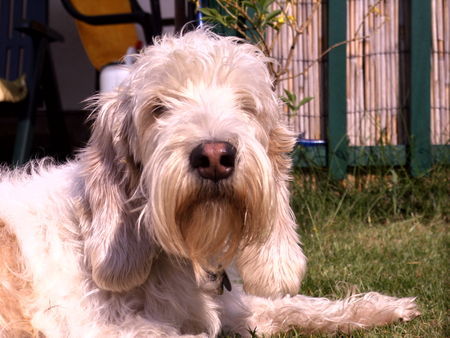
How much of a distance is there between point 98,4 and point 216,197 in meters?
5.11

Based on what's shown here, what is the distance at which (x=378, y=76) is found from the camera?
4996mm

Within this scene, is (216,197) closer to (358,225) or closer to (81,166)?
(81,166)

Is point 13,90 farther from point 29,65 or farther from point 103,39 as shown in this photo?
point 103,39

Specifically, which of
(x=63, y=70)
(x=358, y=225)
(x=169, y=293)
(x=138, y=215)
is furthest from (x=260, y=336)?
(x=63, y=70)

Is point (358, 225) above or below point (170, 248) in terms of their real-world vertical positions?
below

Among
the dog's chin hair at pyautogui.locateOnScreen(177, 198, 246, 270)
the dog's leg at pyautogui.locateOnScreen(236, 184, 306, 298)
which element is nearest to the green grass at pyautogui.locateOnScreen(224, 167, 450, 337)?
the dog's leg at pyautogui.locateOnScreen(236, 184, 306, 298)

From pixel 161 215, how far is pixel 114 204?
348mm

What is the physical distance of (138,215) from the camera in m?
2.34

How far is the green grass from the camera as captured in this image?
3.13 m

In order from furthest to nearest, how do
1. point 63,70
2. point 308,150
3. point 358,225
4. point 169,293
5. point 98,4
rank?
1. point 63,70
2. point 98,4
3. point 308,150
4. point 358,225
5. point 169,293

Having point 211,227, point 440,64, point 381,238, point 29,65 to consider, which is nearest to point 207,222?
point 211,227

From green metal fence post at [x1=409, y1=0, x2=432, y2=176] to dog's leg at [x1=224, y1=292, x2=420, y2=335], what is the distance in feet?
7.33

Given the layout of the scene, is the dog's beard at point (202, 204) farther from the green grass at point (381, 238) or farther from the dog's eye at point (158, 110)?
the green grass at point (381, 238)

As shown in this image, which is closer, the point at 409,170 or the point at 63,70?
the point at 409,170
